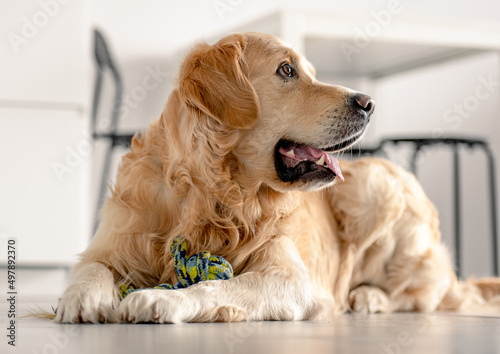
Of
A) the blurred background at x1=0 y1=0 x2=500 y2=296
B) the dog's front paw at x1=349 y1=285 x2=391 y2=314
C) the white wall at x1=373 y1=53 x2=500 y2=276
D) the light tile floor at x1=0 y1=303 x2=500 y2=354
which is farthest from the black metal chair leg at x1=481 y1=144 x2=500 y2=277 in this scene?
the light tile floor at x1=0 y1=303 x2=500 y2=354

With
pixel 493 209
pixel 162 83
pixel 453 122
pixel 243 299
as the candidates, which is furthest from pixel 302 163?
pixel 453 122

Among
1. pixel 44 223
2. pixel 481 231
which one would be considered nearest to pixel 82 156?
pixel 44 223

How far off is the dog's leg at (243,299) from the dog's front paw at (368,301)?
44 centimetres

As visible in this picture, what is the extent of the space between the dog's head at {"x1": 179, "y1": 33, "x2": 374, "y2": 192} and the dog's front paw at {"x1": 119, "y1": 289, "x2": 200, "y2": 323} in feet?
1.31

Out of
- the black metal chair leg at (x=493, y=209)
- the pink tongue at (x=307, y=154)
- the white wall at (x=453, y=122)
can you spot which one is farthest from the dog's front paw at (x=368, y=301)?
the white wall at (x=453, y=122)

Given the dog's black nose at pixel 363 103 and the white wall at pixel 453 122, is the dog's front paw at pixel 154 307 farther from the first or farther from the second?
the white wall at pixel 453 122

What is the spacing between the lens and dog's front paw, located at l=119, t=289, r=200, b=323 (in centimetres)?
128

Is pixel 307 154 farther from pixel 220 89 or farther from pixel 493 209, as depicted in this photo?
pixel 493 209

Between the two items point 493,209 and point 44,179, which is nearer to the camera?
point 44,179

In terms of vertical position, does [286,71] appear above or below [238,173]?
above

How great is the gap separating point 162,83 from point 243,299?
2.64m

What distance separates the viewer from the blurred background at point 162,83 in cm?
272

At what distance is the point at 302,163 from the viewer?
1.60 metres

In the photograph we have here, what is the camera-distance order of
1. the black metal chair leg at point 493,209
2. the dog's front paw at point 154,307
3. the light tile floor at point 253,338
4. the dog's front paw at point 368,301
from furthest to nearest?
the black metal chair leg at point 493,209
the dog's front paw at point 368,301
the dog's front paw at point 154,307
the light tile floor at point 253,338
